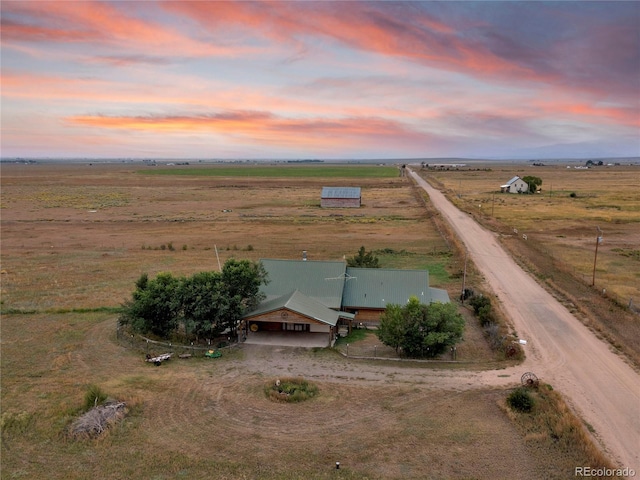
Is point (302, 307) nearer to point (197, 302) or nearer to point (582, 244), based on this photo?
point (197, 302)

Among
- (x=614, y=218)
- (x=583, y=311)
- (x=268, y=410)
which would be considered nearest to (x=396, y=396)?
(x=268, y=410)

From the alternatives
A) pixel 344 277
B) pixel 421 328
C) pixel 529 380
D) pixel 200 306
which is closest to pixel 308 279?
pixel 344 277

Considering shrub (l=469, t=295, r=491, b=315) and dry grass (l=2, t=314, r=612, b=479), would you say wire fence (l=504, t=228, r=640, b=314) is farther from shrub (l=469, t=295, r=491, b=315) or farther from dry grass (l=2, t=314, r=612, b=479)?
dry grass (l=2, t=314, r=612, b=479)

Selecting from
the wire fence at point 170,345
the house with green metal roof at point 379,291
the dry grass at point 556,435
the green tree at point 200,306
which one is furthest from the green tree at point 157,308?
the dry grass at point 556,435

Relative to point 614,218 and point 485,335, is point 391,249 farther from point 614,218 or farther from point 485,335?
point 614,218

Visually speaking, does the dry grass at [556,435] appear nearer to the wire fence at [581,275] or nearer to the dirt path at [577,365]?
the dirt path at [577,365]

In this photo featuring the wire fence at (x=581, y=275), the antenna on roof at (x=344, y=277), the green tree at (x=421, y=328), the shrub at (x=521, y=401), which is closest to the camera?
the shrub at (x=521, y=401)

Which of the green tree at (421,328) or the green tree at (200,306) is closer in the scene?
the green tree at (421,328)
